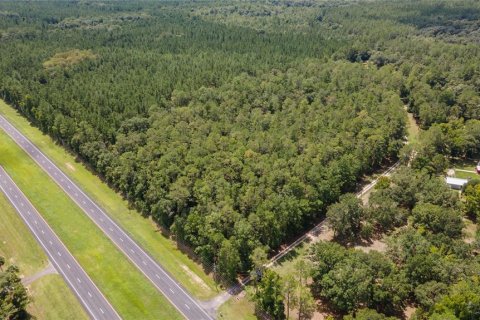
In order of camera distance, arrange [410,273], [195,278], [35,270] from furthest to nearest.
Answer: [35,270] < [195,278] < [410,273]

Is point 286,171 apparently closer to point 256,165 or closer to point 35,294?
point 256,165

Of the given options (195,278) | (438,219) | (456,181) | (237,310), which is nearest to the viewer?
(237,310)

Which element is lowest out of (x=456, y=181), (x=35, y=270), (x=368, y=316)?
(x=35, y=270)

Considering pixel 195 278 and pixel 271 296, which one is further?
pixel 195 278

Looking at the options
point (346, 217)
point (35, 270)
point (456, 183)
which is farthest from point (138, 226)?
point (456, 183)

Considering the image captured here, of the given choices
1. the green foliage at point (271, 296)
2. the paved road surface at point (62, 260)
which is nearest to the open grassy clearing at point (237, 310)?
the green foliage at point (271, 296)

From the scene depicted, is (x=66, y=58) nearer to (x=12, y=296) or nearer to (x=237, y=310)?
(x=12, y=296)
